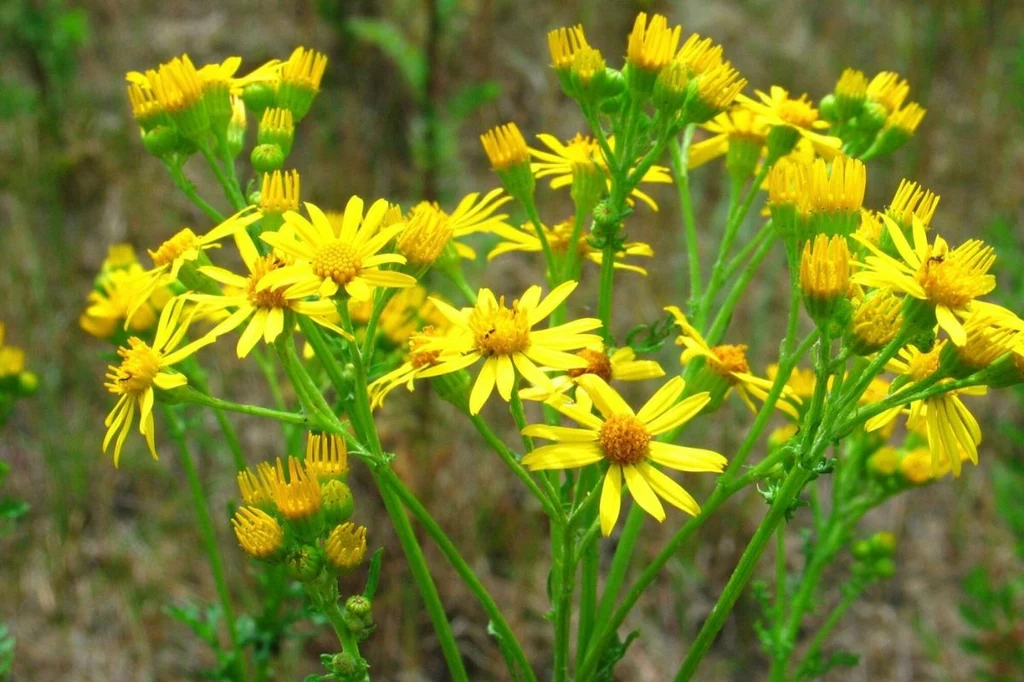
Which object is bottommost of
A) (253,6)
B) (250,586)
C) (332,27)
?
(250,586)

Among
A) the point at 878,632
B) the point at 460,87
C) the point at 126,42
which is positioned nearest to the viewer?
the point at 878,632

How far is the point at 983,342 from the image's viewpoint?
4.98ft

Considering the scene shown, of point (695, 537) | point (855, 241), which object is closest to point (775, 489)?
point (855, 241)

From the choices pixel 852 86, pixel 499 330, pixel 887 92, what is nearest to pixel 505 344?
pixel 499 330

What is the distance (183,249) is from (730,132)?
128cm

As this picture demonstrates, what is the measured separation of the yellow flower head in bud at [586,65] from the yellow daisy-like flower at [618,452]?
68 centimetres

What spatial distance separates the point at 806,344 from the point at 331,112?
483cm

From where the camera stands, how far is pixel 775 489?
1.60m

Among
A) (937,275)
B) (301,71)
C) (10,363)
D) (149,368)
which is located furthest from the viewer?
(10,363)

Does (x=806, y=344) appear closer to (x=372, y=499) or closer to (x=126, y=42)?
(x=372, y=499)

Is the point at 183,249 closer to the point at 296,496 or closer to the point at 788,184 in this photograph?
the point at 296,496

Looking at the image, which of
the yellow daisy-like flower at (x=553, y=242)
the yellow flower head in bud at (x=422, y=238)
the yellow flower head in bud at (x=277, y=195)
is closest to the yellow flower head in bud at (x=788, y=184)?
the yellow daisy-like flower at (x=553, y=242)

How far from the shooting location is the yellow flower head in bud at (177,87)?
187 cm

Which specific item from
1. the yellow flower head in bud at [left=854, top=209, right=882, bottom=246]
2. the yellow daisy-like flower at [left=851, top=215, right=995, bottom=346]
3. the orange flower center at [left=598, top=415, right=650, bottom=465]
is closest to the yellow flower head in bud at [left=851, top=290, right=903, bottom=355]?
the yellow daisy-like flower at [left=851, top=215, right=995, bottom=346]
